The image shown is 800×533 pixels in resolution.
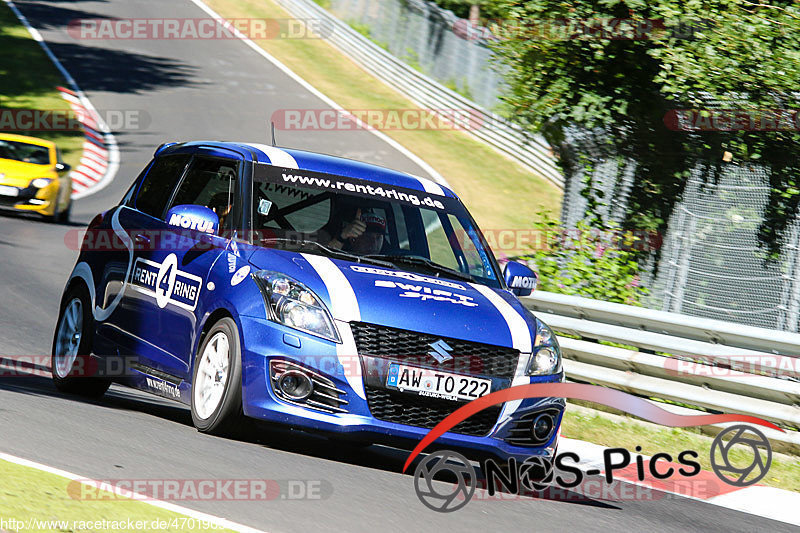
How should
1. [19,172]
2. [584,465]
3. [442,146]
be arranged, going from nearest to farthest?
1. [584,465]
2. [19,172]
3. [442,146]

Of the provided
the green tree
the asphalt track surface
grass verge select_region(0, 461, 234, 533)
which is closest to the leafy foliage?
the green tree

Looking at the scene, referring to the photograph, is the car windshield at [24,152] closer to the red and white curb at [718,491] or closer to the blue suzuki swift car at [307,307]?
the blue suzuki swift car at [307,307]

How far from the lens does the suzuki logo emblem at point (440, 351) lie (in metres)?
6.27

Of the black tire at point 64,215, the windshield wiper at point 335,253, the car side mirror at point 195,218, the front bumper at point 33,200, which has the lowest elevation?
the black tire at point 64,215

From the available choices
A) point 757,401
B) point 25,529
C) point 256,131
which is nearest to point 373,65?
point 256,131

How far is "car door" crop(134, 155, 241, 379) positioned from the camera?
6.98m

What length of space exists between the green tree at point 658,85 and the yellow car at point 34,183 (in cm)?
864

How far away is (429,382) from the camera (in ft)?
20.4

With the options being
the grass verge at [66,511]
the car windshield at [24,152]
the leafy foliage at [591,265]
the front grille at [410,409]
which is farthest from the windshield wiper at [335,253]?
the car windshield at [24,152]

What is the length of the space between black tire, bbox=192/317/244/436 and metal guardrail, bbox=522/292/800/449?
4042mm

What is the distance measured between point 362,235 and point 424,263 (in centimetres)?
42

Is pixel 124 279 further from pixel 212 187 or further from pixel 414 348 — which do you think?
pixel 414 348

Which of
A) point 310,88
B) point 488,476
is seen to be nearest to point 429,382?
point 488,476

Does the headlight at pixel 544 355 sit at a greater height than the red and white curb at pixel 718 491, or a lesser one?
greater
